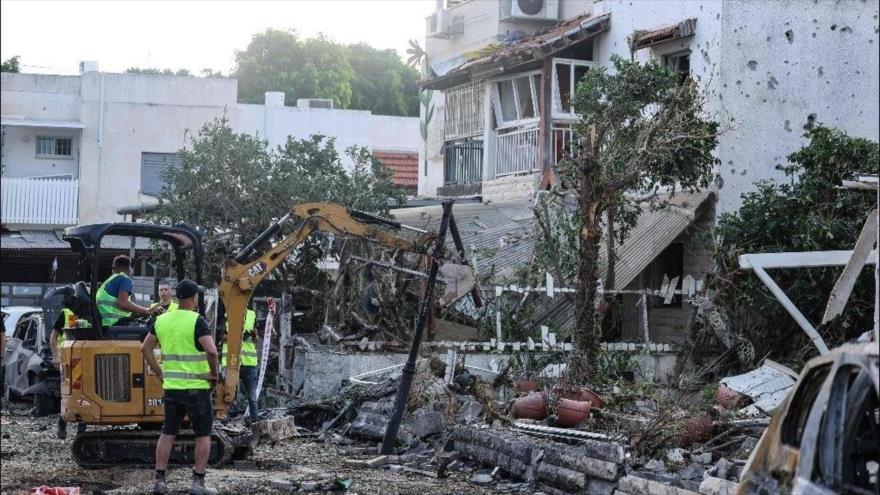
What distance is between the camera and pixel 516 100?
28.3 meters

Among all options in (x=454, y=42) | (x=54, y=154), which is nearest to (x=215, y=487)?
(x=454, y=42)

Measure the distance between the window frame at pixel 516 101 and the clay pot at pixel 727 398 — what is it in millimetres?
11688

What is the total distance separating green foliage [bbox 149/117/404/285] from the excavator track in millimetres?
8388

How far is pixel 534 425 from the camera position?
14789 mm

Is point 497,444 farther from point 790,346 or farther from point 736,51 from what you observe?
point 736,51

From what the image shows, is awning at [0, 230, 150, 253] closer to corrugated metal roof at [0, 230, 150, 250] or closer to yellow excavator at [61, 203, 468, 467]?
corrugated metal roof at [0, 230, 150, 250]

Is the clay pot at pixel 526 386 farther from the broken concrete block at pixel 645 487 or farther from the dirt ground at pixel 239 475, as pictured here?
the broken concrete block at pixel 645 487

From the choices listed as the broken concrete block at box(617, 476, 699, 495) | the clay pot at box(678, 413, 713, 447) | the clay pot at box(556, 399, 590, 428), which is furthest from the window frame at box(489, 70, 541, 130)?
the broken concrete block at box(617, 476, 699, 495)

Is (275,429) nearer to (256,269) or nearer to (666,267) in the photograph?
(256,269)

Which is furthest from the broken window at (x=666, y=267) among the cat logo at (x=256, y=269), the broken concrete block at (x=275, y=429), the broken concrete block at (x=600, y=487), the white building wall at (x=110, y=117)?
the white building wall at (x=110, y=117)

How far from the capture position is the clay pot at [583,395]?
15242 mm

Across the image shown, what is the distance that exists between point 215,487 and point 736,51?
44.8 ft

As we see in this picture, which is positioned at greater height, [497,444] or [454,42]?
[454,42]

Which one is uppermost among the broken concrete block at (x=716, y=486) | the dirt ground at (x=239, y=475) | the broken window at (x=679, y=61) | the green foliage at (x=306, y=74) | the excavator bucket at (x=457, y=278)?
the green foliage at (x=306, y=74)
